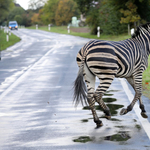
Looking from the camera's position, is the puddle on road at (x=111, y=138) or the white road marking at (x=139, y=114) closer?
the puddle on road at (x=111, y=138)

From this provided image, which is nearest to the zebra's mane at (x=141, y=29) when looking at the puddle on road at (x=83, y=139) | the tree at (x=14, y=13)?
the puddle on road at (x=83, y=139)

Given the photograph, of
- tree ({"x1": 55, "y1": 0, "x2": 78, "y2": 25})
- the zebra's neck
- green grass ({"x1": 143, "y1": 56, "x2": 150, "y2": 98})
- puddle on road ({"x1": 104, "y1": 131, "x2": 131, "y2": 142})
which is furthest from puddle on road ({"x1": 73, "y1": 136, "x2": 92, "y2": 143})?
tree ({"x1": 55, "y1": 0, "x2": 78, "y2": 25})

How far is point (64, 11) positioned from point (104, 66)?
98032 mm

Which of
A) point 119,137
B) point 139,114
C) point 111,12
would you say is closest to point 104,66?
point 119,137

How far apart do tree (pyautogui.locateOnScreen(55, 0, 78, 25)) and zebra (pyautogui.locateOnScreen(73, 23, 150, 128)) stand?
94841 mm

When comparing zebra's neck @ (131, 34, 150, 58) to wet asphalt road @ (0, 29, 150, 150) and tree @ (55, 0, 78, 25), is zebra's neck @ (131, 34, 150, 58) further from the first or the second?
tree @ (55, 0, 78, 25)

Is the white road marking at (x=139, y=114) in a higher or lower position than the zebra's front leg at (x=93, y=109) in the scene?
lower

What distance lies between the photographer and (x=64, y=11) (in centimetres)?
10400

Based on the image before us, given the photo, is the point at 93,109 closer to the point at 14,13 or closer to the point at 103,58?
the point at 103,58

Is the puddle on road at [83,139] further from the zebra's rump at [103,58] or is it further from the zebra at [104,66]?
the zebra's rump at [103,58]

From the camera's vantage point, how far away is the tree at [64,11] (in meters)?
102

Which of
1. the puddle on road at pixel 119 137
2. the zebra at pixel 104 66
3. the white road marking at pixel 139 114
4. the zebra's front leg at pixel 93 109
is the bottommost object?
the white road marking at pixel 139 114

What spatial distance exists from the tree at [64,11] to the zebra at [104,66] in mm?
94841

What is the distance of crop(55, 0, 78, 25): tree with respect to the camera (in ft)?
334
